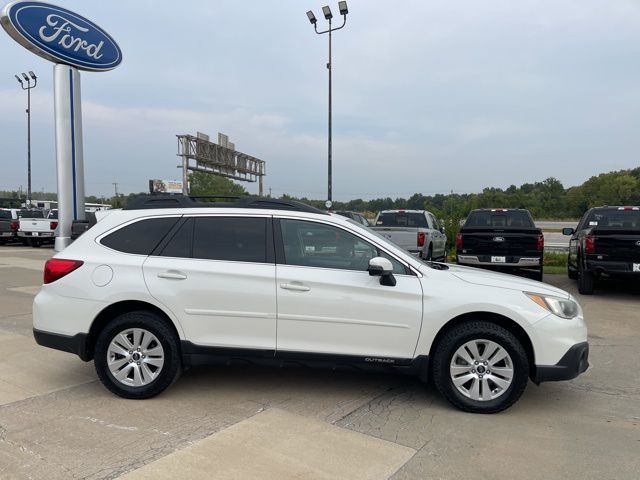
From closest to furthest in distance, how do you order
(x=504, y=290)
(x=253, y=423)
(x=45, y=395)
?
(x=253, y=423)
(x=504, y=290)
(x=45, y=395)

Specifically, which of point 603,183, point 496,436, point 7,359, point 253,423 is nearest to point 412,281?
point 496,436

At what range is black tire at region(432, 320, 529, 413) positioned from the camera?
4.01 metres

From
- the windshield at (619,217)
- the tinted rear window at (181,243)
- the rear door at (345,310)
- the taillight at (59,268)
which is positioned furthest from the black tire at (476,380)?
the windshield at (619,217)

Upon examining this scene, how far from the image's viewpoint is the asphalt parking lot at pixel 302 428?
3191 mm

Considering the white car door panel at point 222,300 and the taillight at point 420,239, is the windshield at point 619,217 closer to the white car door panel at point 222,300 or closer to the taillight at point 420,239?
the taillight at point 420,239

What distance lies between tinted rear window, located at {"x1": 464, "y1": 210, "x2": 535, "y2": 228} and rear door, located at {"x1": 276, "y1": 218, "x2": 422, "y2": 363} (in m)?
9.07

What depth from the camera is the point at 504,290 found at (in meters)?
4.12

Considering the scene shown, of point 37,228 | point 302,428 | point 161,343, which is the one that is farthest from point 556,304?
point 37,228

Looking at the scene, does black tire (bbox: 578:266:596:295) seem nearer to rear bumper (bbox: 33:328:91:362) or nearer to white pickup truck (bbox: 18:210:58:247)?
rear bumper (bbox: 33:328:91:362)

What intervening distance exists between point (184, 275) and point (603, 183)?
83.9 m

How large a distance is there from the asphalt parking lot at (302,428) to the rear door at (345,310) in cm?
54

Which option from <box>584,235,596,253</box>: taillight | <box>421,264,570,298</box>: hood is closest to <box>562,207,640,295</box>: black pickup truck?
<box>584,235,596,253</box>: taillight

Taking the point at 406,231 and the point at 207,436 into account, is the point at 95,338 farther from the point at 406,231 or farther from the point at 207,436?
the point at 406,231

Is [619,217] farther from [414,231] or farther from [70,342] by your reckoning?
[70,342]
